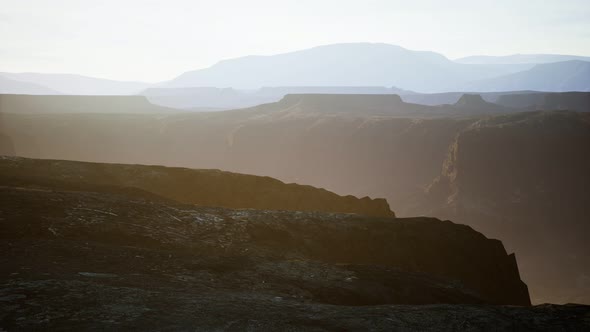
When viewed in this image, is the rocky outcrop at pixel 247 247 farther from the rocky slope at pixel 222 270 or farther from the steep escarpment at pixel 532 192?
the steep escarpment at pixel 532 192

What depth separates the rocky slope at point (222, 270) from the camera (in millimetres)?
7984

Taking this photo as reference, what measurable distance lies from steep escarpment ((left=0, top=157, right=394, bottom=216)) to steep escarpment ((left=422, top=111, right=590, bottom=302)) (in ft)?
95.7

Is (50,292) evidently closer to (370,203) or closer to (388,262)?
(388,262)

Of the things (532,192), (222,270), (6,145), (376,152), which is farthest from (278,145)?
(222,270)

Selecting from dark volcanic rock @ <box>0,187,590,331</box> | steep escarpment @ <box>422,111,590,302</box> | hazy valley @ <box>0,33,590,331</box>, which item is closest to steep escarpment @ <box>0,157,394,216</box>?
hazy valley @ <box>0,33,590,331</box>

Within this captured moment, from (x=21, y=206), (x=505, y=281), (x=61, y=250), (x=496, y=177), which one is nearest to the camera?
(x=61, y=250)

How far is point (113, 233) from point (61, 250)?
2.19m

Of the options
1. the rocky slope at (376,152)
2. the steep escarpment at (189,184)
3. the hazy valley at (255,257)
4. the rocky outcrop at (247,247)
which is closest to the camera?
the hazy valley at (255,257)

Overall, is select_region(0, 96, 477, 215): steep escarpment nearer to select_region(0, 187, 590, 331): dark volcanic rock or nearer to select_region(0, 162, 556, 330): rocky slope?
select_region(0, 162, 556, 330): rocky slope

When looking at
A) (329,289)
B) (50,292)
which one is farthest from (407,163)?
(50,292)

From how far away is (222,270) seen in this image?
11.6 metres

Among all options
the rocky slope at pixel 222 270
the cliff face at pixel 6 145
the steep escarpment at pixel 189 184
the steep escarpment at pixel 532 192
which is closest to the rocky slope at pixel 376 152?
the steep escarpment at pixel 532 192

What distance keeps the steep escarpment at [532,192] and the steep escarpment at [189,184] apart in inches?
1148

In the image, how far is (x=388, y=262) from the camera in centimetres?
1806
